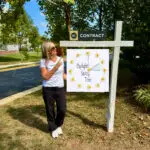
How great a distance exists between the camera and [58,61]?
5.38 m

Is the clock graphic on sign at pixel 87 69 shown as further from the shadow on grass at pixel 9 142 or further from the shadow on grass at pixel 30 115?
the shadow on grass at pixel 9 142

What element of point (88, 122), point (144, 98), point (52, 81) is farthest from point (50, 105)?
point (144, 98)

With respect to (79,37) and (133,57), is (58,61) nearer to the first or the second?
(79,37)

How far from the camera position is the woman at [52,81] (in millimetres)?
5309

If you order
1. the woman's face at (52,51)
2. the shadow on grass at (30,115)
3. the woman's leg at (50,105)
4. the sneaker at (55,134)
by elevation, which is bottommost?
the shadow on grass at (30,115)

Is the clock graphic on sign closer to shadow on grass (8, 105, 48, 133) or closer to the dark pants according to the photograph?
the dark pants

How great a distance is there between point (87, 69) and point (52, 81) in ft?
2.44

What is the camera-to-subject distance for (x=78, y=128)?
6.06 m

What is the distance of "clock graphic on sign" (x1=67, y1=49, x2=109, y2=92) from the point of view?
5.72 metres

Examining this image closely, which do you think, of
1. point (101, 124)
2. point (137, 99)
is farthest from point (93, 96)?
point (101, 124)

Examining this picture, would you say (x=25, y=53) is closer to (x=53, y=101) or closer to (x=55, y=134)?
(x=53, y=101)

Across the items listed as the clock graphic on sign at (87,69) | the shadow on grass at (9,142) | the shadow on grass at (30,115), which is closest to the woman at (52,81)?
the clock graphic on sign at (87,69)

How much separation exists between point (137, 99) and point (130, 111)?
0.67m

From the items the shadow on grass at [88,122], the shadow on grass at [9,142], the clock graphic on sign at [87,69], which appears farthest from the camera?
the shadow on grass at [88,122]
